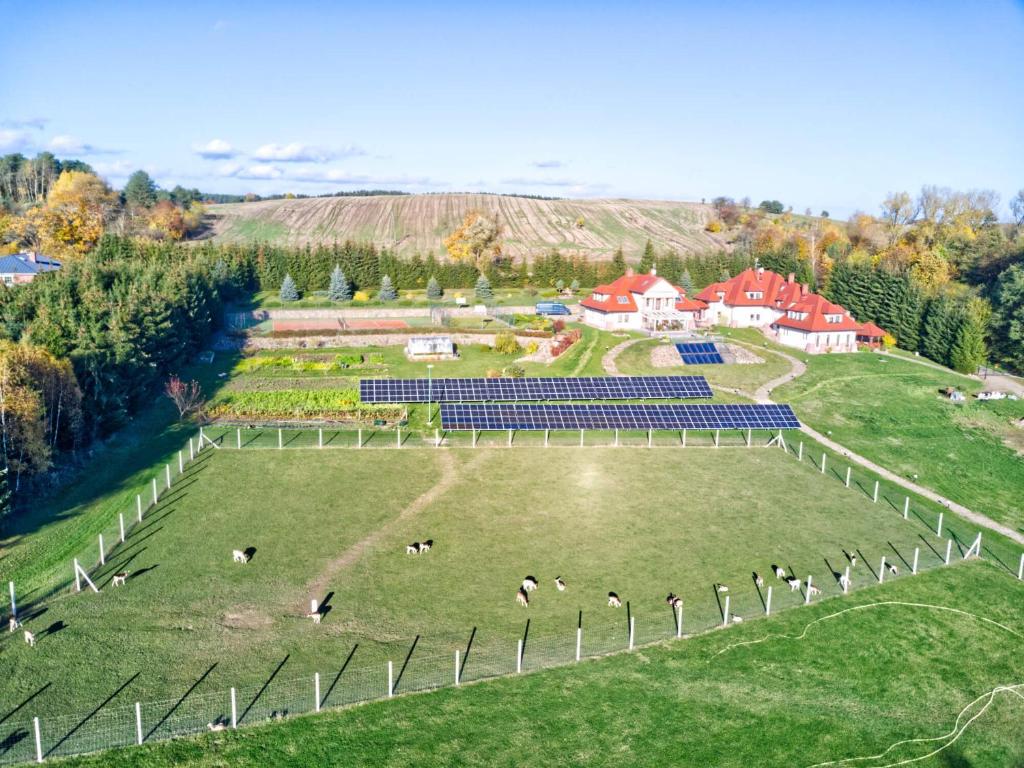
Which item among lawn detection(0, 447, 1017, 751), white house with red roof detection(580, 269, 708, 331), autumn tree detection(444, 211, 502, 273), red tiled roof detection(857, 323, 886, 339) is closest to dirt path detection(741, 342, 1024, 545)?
lawn detection(0, 447, 1017, 751)

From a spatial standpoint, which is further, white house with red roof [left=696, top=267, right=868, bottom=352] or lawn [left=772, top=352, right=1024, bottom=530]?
white house with red roof [left=696, top=267, right=868, bottom=352]

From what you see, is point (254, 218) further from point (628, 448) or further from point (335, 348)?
point (628, 448)

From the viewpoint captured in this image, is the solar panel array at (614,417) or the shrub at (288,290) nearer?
the solar panel array at (614,417)

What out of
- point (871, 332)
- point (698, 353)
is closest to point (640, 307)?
point (698, 353)

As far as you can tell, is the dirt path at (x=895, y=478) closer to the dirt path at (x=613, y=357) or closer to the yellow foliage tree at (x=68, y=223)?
the dirt path at (x=613, y=357)

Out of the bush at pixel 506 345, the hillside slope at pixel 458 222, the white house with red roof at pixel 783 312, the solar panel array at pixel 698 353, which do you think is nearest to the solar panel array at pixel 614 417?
the solar panel array at pixel 698 353

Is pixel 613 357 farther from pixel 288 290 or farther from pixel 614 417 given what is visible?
pixel 288 290

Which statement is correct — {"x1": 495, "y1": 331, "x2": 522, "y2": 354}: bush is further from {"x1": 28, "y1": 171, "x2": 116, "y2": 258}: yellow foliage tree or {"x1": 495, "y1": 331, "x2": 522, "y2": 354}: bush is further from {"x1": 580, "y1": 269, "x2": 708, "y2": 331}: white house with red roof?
{"x1": 28, "y1": 171, "x2": 116, "y2": 258}: yellow foliage tree
